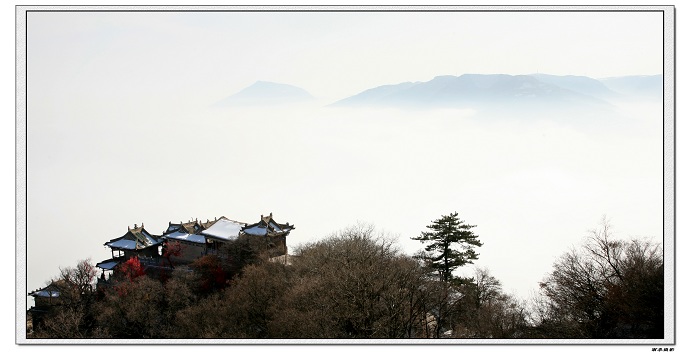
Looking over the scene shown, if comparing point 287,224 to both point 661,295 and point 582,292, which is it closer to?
point 582,292

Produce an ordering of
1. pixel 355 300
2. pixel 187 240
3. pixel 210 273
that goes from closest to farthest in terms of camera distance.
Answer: pixel 355 300, pixel 210 273, pixel 187 240

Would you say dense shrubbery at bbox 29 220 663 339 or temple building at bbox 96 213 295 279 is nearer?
dense shrubbery at bbox 29 220 663 339

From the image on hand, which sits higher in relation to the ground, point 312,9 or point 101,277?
point 312,9

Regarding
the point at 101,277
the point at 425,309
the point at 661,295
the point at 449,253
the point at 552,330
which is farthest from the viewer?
the point at 101,277

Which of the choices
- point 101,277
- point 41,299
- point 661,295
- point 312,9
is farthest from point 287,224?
point 661,295

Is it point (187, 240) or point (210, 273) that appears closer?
point (210, 273)

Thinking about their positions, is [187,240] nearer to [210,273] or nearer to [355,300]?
[210,273]

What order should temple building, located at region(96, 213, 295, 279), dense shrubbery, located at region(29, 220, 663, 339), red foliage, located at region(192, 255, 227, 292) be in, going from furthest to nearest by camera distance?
temple building, located at region(96, 213, 295, 279) → red foliage, located at region(192, 255, 227, 292) → dense shrubbery, located at region(29, 220, 663, 339)

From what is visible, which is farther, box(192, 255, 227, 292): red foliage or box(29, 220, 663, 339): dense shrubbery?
box(192, 255, 227, 292): red foliage

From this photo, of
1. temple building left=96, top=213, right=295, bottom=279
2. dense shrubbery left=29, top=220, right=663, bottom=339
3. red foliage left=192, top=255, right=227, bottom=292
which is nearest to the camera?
dense shrubbery left=29, top=220, right=663, bottom=339

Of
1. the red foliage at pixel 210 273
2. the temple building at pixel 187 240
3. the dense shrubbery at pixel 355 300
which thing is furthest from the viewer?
the temple building at pixel 187 240

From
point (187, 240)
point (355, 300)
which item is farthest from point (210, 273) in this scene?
point (355, 300)
